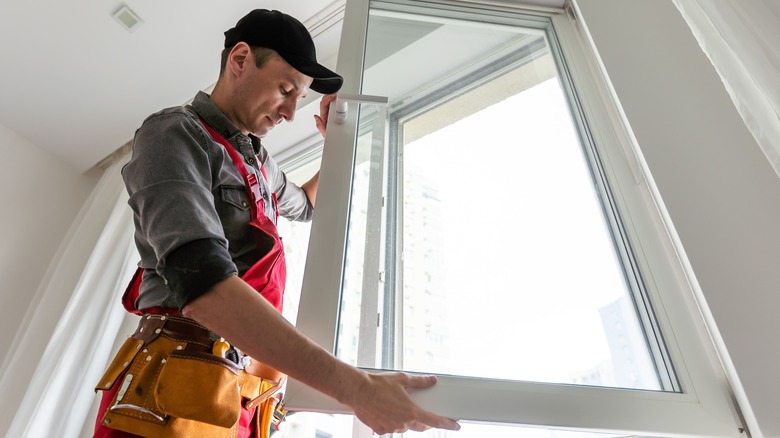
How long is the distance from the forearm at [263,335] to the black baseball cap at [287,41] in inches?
22.1

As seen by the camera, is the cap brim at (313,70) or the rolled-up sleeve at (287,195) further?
the rolled-up sleeve at (287,195)

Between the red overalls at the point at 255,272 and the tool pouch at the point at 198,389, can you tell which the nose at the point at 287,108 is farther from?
the tool pouch at the point at 198,389

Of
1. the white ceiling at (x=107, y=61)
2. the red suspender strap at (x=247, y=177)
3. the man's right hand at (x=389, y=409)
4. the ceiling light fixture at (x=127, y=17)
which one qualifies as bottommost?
the man's right hand at (x=389, y=409)

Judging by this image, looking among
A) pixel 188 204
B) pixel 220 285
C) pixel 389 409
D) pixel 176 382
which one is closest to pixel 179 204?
pixel 188 204

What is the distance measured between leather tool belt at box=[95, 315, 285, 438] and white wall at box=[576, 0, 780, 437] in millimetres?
730

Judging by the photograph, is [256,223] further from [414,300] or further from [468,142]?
[468,142]

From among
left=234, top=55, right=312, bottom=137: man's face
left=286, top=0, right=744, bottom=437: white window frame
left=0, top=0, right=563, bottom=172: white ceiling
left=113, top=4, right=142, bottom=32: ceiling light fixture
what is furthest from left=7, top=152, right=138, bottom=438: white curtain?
left=286, top=0, right=744, bottom=437: white window frame

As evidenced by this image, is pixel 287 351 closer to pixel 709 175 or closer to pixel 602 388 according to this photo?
pixel 602 388

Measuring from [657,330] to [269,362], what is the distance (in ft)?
2.18

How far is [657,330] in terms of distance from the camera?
79cm

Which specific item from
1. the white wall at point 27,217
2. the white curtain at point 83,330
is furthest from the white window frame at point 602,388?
the white wall at point 27,217

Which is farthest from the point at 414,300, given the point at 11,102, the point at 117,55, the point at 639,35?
the point at 11,102

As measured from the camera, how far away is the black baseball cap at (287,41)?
980mm

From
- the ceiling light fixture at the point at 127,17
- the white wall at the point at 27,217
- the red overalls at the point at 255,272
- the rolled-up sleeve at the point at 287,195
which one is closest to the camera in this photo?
the red overalls at the point at 255,272
